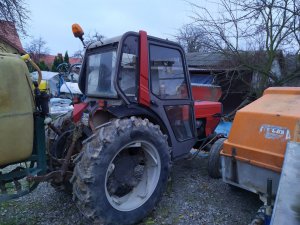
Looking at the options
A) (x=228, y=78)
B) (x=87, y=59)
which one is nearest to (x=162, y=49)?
(x=87, y=59)

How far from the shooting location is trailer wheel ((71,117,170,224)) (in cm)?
262

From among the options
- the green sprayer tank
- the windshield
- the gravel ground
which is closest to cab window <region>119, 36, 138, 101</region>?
the windshield

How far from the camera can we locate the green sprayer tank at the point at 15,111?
7.85 ft

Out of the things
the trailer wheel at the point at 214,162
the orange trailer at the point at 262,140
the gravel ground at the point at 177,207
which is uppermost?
the orange trailer at the point at 262,140

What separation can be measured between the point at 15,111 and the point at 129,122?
3.45ft

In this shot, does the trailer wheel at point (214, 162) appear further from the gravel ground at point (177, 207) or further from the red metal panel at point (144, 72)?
the red metal panel at point (144, 72)

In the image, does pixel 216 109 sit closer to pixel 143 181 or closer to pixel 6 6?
pixel 143 181

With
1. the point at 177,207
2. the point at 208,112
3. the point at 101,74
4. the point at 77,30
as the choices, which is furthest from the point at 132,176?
the point at 208,112

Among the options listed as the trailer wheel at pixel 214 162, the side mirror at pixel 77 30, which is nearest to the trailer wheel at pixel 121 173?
the trailer wheel at pixel 214 162

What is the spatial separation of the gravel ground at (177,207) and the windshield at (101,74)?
1.42 metres

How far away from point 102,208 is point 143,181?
73 cm

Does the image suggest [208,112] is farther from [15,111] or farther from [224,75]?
[224,75]

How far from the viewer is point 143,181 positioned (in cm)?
329

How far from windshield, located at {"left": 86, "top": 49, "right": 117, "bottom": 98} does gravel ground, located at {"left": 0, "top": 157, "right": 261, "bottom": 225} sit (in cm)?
142
